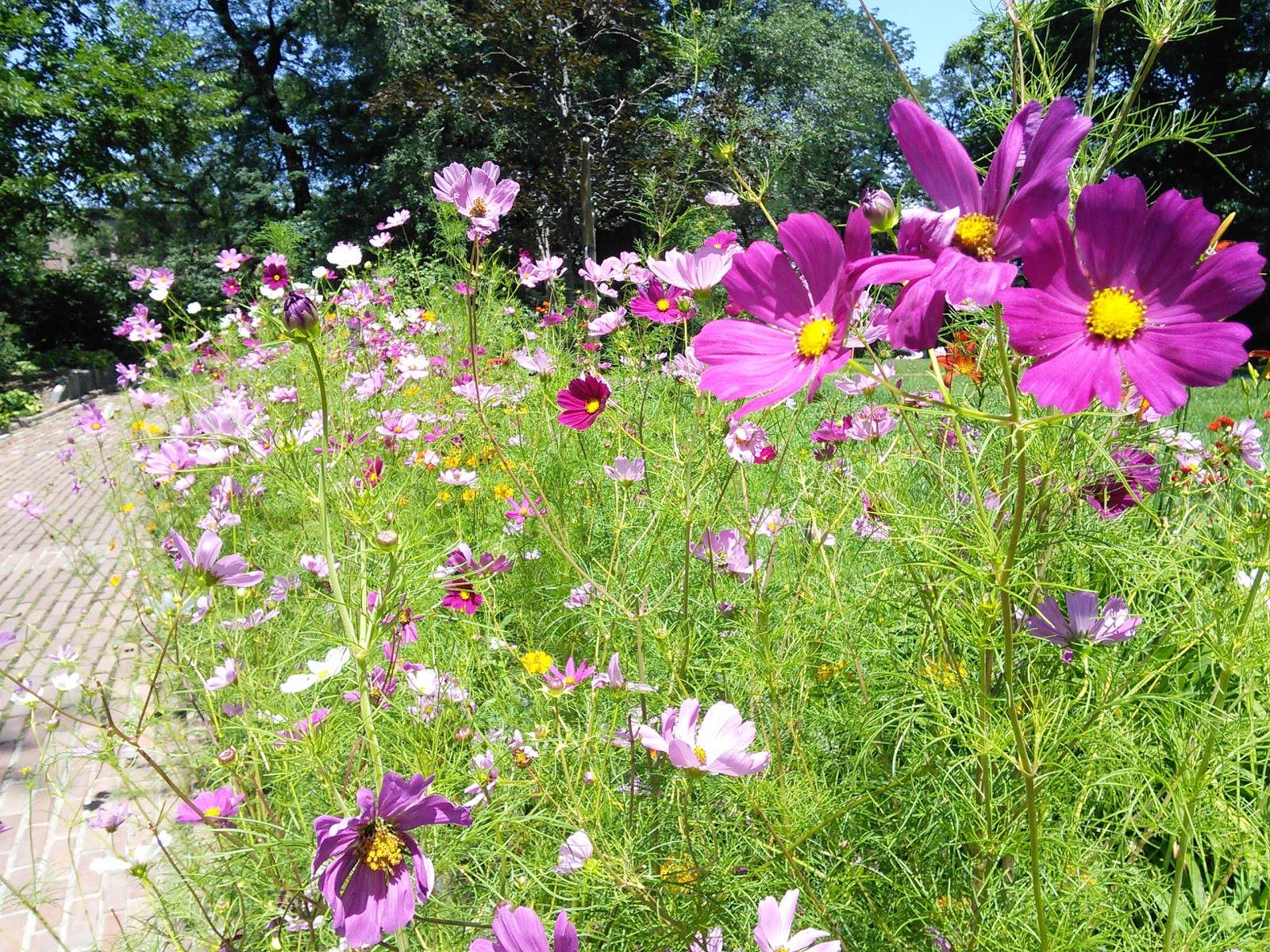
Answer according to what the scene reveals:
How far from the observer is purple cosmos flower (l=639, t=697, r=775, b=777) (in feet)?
2.18

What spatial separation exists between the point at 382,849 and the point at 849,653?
635mm

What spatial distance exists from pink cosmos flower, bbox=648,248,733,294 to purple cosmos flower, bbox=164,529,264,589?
70 centimetres

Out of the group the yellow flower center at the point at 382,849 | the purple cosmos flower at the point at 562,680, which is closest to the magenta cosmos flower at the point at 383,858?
the yellow flower center at the point at 382,849

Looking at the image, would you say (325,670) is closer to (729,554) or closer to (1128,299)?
(729,554)

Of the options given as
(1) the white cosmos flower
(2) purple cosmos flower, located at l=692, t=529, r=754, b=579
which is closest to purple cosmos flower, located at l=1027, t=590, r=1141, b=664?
(2) purple cosmos flower, located at l=692, t=529, r=754, b=579

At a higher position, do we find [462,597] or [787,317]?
[787,317]

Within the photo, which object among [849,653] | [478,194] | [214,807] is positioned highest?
[478,194]

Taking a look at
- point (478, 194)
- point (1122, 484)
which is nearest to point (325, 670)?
point (478, 194)

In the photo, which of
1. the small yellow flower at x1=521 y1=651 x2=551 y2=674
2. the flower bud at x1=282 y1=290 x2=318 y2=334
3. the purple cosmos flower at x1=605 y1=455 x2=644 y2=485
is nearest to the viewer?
the flower bud at x1=282 y1=290 x2=318 y2=334

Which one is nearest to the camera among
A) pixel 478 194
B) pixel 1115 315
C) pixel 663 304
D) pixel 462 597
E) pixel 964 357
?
pixel 1115 315

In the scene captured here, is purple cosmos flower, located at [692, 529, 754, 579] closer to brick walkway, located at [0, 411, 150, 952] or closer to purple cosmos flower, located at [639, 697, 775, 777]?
purple cosmos flower, located at [639, 697, 775, 777]

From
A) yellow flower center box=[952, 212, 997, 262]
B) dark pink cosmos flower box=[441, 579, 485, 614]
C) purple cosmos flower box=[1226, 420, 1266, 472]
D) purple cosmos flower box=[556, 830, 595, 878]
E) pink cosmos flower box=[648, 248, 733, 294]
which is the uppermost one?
yellow flower center box=[952, 212, 997, 262]

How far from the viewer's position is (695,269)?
1005 mm

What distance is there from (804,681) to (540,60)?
6654 millimetres
